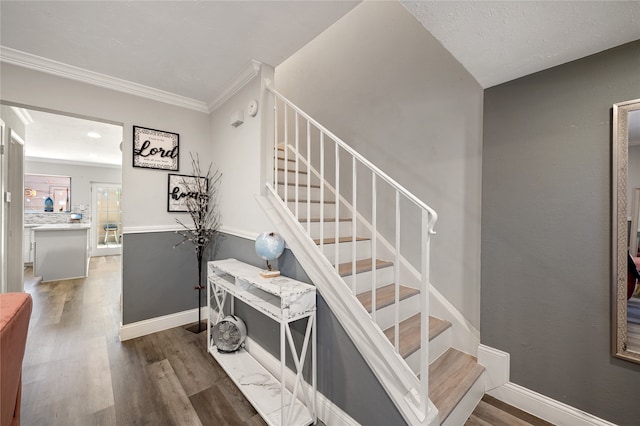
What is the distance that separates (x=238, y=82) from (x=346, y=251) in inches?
68.5

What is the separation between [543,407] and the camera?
60.6 inches

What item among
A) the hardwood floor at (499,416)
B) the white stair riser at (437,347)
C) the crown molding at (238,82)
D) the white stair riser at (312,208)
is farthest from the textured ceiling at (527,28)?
the hardwood floor at (499,416)

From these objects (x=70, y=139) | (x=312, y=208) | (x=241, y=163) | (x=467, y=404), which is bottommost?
(x=467, y=404)

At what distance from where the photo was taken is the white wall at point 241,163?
217cm

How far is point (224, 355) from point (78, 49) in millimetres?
2584

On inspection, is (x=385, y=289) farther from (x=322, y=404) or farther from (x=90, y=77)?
(x=90, y=77)

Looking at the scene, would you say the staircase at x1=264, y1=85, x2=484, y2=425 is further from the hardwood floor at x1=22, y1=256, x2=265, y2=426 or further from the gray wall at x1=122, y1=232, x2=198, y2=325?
the gray wall at x1=122, y1=232, x2=198, y2=325

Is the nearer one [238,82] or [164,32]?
[164,32]

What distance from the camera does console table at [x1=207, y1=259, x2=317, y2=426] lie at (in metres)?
1.49

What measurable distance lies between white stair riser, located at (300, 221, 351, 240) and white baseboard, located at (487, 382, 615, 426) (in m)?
1.49

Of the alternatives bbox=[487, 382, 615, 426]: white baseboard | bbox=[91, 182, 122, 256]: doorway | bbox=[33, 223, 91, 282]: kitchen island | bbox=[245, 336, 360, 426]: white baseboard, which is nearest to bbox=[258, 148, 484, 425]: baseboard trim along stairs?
bbox=[487, 382, 615, 426]: white baseboard

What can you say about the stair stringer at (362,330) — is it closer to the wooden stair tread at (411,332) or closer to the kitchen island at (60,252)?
the wooden stair tread at (411,332)

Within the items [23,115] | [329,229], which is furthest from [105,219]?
[329,229]

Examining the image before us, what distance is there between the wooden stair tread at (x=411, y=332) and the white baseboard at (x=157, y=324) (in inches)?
87.9
